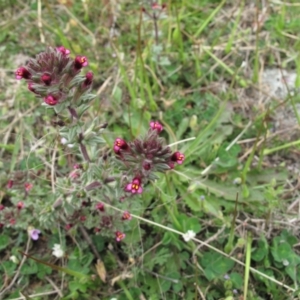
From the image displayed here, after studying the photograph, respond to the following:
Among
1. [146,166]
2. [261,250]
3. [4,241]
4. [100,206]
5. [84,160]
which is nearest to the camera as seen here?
[146,166]

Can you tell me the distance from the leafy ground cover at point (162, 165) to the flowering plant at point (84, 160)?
16mm

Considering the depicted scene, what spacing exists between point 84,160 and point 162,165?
2.02ft

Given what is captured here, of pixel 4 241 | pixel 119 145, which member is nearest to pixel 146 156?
pixel 119 145

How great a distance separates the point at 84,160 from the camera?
286 centimetres

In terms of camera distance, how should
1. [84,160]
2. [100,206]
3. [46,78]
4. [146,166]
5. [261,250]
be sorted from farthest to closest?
[261,250]
[100,206]
[84,160]
[146,166]
[46,78]

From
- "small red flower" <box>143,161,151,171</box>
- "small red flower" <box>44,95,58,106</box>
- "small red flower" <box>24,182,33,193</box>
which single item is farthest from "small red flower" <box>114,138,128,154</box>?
"small red flower" <box>24,182,33,193</box>

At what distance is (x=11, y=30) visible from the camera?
Result: 14.6 ft

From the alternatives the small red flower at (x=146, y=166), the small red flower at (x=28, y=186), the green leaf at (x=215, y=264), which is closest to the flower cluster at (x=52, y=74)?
the small red flower at (x=146, y=166)

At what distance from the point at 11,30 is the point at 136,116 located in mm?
1722

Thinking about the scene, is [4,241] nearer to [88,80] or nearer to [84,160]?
[84,160]

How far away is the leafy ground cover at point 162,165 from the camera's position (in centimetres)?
307

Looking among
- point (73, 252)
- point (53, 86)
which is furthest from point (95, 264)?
point (53, 86)

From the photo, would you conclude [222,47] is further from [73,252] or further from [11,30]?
[73,252]

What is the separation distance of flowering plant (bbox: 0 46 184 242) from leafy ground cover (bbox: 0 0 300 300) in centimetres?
2
